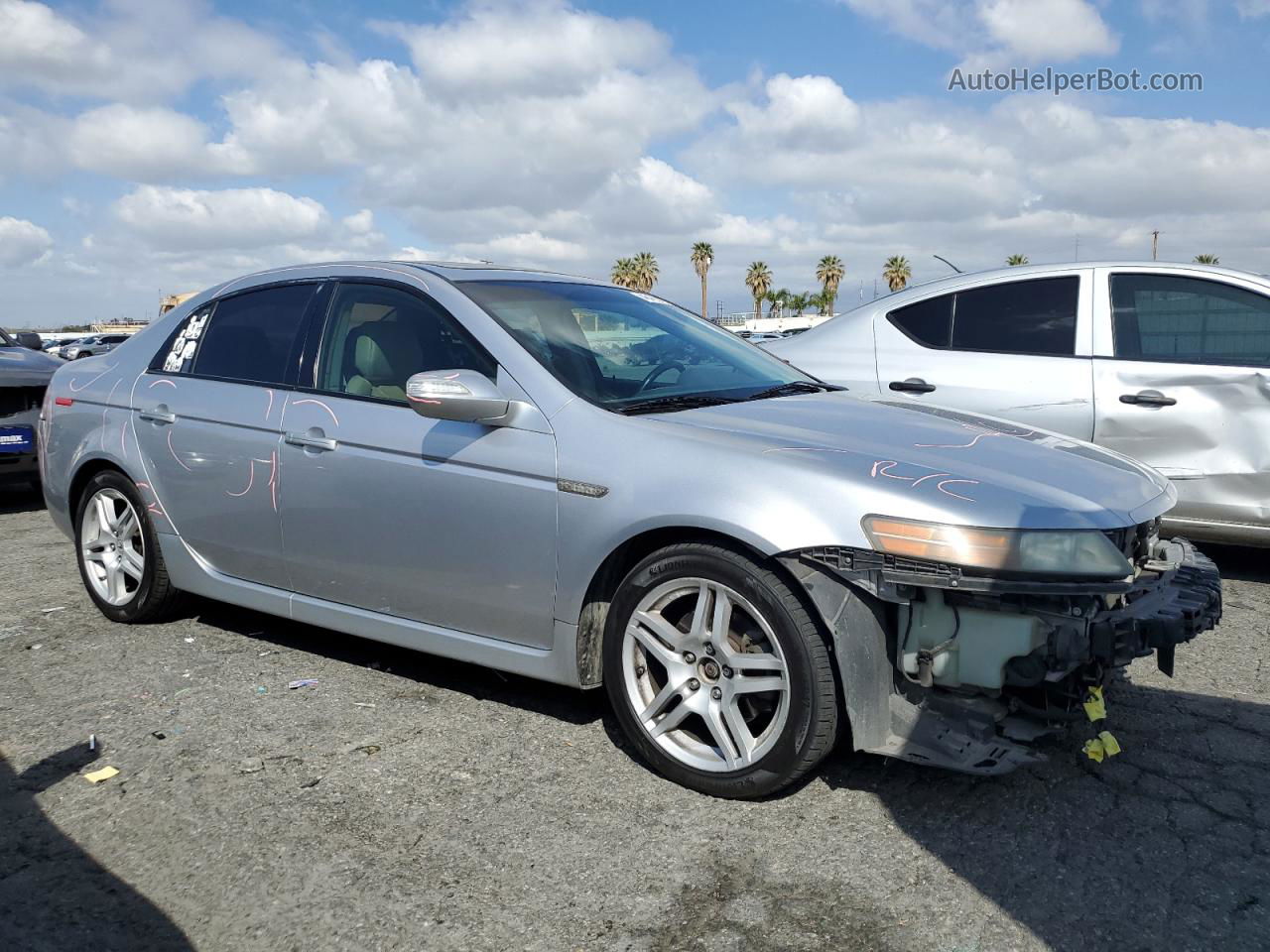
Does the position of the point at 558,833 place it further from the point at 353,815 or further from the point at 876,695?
the point at 876,695

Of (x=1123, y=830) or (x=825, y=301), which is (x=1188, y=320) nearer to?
(x=1123, y=830)

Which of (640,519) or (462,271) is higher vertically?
(462,271)

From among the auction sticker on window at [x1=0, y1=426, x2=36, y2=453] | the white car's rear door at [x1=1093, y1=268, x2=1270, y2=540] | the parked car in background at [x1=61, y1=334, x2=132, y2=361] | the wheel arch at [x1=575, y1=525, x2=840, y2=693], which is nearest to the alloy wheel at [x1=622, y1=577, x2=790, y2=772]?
the wheel arch at [x1=575, y1=525, x2=840, y2=693]

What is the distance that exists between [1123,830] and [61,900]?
9.07 ft

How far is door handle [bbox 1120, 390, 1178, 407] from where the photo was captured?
5.24m

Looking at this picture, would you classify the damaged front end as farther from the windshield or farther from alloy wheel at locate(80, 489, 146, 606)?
alloy wheel at locate(80, 489, 146, 606)

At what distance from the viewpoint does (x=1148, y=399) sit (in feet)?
17.3

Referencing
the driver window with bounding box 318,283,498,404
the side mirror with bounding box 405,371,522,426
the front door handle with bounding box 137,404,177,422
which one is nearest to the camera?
the side mirror with bounding box 405,371,522,426

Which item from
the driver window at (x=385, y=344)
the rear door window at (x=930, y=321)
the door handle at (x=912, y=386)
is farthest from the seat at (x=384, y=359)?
the rear door window at (x=930, y=321)

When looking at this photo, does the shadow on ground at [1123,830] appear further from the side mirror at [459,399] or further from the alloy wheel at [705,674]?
the side mirror at [459,399]

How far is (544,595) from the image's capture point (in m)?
3.36

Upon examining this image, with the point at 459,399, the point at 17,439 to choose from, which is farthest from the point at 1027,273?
the point at 17,439

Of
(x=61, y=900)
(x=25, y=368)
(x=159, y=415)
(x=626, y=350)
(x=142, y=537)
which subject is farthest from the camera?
(x=25, y=368)

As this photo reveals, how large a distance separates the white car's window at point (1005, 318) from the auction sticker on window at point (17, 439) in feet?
22.1
